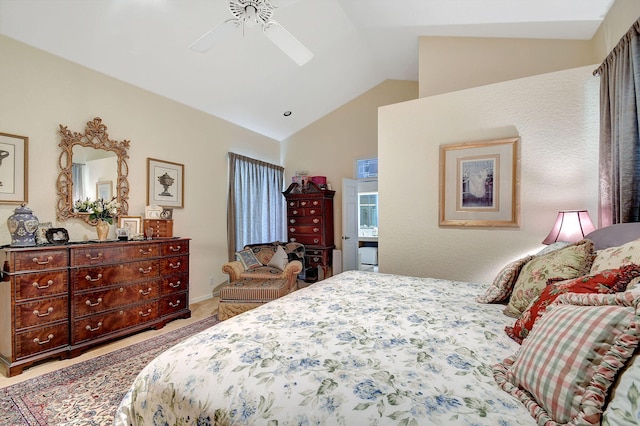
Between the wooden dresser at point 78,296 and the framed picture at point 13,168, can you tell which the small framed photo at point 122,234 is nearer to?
the wooden dresser at point 78,296

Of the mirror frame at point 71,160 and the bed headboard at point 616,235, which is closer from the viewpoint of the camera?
the bed headboard at point 616,235

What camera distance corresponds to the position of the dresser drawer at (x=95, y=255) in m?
2.45

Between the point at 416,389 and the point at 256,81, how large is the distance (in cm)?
413

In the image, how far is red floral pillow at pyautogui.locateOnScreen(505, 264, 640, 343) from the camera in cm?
96

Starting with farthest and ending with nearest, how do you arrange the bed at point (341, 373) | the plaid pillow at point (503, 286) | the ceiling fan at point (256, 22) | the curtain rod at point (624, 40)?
the ceiling fan at point (256, 22), the curtain rod at point (624, 40), the plaid pillow at point (503, 286), the bed at point (341, 373)

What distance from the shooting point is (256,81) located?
4.05 meters

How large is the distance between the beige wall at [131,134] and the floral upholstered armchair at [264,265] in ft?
2.39

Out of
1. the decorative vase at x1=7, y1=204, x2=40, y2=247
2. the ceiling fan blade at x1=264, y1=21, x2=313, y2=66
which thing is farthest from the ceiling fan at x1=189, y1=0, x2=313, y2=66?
the decorative vase at x1=7, y1=204, x2=40, y2=247

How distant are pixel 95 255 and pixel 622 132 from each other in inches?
162

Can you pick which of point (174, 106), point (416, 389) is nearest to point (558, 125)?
point (416, 389)

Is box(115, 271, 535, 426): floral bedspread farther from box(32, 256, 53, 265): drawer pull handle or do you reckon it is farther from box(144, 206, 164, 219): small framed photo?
box(144, 206, 164, 219): small framed photo

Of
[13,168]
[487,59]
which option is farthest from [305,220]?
[13,168]

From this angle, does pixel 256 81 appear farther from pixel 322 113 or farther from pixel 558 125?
pixel 558 125

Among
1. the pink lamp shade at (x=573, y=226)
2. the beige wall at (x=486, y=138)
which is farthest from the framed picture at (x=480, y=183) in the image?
the pink lamp shade at (x=573, y=226)
